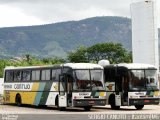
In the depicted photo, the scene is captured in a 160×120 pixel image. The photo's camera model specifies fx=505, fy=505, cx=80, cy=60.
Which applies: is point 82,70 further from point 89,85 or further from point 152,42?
point 152,42

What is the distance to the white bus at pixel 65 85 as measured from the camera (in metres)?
28.1

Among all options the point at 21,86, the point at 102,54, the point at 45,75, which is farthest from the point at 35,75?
the point at 102,54

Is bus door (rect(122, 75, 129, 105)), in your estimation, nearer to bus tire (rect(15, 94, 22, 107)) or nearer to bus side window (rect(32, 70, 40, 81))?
bus side window (rect(32, 70, 40, 81))

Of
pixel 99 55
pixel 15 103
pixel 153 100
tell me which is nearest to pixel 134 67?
pixel 153 100

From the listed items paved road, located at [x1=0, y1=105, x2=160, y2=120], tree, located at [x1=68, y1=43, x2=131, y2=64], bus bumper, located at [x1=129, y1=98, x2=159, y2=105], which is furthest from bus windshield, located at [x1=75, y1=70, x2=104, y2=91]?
tree, located at [x1=68, y1=43, x2=131, y2=64]

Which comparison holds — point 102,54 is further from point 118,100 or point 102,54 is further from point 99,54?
point 118,100

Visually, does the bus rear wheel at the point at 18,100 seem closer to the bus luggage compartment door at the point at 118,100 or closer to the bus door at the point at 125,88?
the bus luggage compartment door at the point at 118,100

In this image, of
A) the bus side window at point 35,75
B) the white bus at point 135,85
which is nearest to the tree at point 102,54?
the bus side window at point 35,75

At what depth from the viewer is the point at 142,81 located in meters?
29.3

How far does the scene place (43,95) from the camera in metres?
31.6

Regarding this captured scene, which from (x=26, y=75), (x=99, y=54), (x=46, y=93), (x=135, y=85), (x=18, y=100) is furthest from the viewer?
(x=99, y=54)

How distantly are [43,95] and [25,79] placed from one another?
2.86 m

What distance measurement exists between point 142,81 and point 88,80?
3283 millimetres

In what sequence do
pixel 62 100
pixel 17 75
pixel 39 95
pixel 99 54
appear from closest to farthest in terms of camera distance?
pixel 62 100 < pixel 39 95 < pixel 17 75 < pixel 99 54
